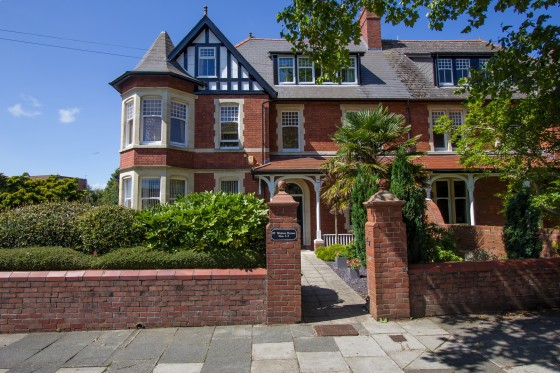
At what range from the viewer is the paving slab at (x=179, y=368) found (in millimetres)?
3900

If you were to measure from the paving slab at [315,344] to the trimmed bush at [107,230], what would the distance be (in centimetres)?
328

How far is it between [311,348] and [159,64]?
43.3 feet

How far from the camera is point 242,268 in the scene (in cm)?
556

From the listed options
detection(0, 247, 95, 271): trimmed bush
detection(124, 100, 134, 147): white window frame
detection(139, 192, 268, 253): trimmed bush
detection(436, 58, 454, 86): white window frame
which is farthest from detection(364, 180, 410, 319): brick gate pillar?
detection(436, 58, 454, 86): white window frame

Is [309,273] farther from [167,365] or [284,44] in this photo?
[284,44]

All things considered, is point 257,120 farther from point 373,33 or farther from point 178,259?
point 178,259

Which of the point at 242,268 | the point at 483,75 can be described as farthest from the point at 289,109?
the point at 242,268

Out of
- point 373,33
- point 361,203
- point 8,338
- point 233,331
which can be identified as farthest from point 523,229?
point 373,33

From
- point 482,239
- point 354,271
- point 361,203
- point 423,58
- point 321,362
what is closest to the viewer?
point 321,362

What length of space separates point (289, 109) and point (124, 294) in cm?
1230

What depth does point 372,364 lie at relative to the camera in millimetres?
4020

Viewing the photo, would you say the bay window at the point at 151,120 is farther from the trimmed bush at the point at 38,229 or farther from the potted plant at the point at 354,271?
the potted plant at the point at 354,271

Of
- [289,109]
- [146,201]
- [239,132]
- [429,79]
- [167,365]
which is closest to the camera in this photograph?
[167,365]

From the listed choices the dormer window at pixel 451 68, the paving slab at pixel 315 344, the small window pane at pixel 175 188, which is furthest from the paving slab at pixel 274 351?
the dormer window at pixel 451 68
